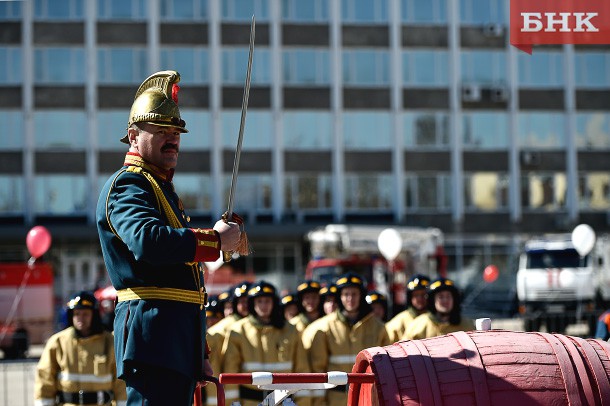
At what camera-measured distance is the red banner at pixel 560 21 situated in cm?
654

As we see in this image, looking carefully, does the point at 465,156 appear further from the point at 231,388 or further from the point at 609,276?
the point at 231,388

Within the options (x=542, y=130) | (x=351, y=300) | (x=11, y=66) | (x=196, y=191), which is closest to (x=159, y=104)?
(x=351, y=300)

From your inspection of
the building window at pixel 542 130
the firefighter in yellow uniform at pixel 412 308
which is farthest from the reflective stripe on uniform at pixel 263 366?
the building window at pixel 542 130

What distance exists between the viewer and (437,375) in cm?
477

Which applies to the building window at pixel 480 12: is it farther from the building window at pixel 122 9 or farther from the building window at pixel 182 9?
the building window at pixel 122 9

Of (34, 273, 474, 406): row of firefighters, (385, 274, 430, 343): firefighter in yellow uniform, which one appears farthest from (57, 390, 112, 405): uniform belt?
(385, 274, 430, 343): firefighter in yellow uniform

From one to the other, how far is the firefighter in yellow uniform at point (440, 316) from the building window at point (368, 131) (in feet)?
107

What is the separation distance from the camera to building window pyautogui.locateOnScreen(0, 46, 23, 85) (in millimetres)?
41719

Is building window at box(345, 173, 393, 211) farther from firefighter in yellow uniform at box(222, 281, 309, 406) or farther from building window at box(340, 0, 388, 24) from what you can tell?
firefighter in yellow uniform at box(222, 281, 309, 406)

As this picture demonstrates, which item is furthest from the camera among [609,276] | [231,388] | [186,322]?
[609,276]

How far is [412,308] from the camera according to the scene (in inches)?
448

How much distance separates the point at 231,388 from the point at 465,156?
3478cm

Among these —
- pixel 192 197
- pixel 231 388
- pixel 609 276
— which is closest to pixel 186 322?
pixel 231 388

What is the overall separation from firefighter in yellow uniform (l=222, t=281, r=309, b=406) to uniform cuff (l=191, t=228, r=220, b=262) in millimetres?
6042
